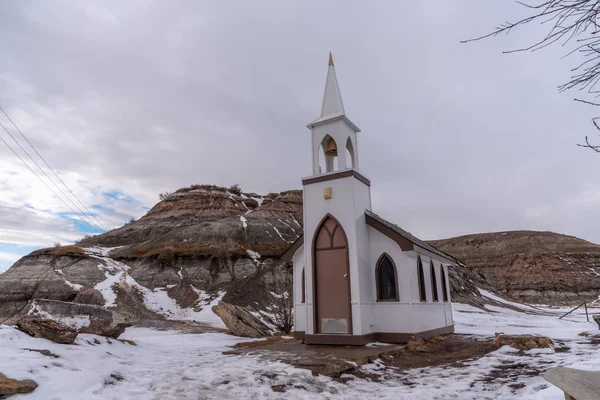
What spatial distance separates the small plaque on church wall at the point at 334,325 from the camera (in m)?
13.3

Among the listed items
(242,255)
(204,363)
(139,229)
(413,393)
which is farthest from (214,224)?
(413,393)

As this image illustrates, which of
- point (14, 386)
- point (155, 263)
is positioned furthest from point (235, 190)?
point (14, 386)

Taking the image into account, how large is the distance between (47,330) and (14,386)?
350cm

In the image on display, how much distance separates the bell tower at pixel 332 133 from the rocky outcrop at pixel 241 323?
24.9ft

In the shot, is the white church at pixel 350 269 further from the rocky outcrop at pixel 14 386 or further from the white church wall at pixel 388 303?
the rocky outcrop at pixel 14 386

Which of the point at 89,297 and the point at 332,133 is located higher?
the point at 332,133

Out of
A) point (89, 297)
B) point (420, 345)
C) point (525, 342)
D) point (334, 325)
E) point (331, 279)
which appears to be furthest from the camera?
point (89, 297)

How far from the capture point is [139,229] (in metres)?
47.3

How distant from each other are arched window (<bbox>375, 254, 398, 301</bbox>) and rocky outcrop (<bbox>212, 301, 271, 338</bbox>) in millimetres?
6083

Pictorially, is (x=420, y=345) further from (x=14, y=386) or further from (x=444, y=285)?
(x=14, y=386)

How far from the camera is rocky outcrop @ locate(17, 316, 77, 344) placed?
8695 millimetres

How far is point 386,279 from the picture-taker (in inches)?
554

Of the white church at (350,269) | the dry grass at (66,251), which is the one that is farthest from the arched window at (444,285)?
the dry grass at (66,251)

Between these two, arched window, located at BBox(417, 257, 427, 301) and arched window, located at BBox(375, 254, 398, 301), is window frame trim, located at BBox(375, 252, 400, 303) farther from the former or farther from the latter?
arched window, located at BBox(417, 257, 427, 301)
